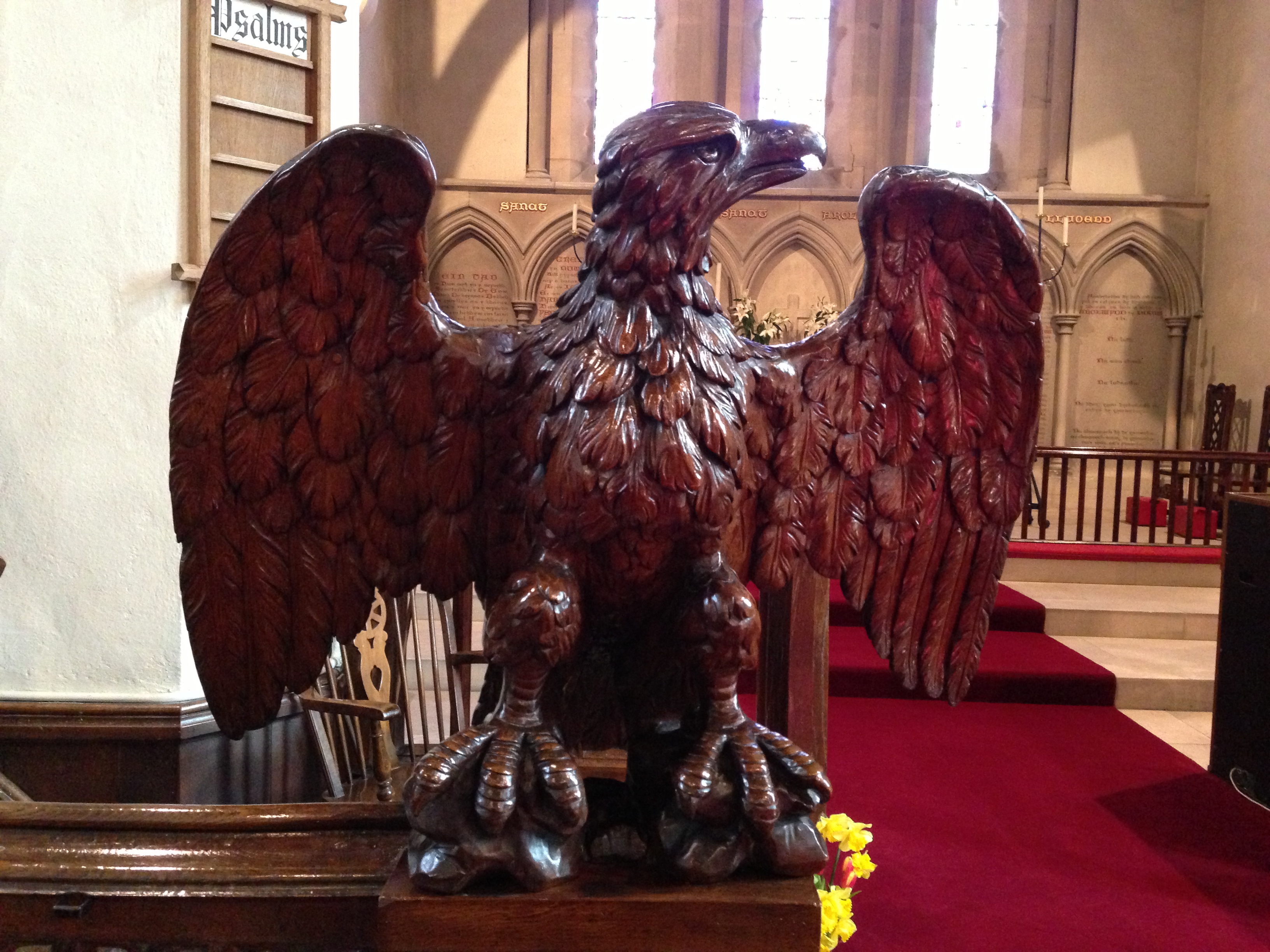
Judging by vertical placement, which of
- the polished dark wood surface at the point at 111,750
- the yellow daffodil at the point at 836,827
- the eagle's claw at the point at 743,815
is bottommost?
the polished dark wood surface at the point at 111,750

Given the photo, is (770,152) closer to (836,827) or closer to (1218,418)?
(836,827)

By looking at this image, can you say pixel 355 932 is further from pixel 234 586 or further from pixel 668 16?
pixel 668 16

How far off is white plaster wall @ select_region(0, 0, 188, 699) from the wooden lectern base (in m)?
1.70

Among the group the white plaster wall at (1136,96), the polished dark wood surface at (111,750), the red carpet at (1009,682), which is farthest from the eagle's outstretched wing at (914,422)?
the white plaster wall at (1136,96)

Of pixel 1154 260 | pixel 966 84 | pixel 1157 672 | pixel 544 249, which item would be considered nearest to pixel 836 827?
pixel 1157 672

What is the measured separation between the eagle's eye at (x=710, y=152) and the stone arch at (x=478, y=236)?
7458 mm

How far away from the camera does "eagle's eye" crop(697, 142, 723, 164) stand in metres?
0.92

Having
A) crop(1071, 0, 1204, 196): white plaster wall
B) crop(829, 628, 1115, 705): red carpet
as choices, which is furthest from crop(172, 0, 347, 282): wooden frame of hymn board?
crop(1071, 0, 1204, 196): white plaster wall

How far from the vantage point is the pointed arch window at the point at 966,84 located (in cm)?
830

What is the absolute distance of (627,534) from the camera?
0.91 meters

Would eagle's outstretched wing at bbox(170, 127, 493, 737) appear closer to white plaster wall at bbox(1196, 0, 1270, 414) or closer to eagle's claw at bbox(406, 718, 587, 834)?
eagle's claw at bbox(406, 718, 587, 834)

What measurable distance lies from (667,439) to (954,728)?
262 centimetres

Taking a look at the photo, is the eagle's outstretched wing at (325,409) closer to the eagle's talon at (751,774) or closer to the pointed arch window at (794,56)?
the eagle's talon at (751,774)

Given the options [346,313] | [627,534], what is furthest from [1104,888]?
[346,313]
